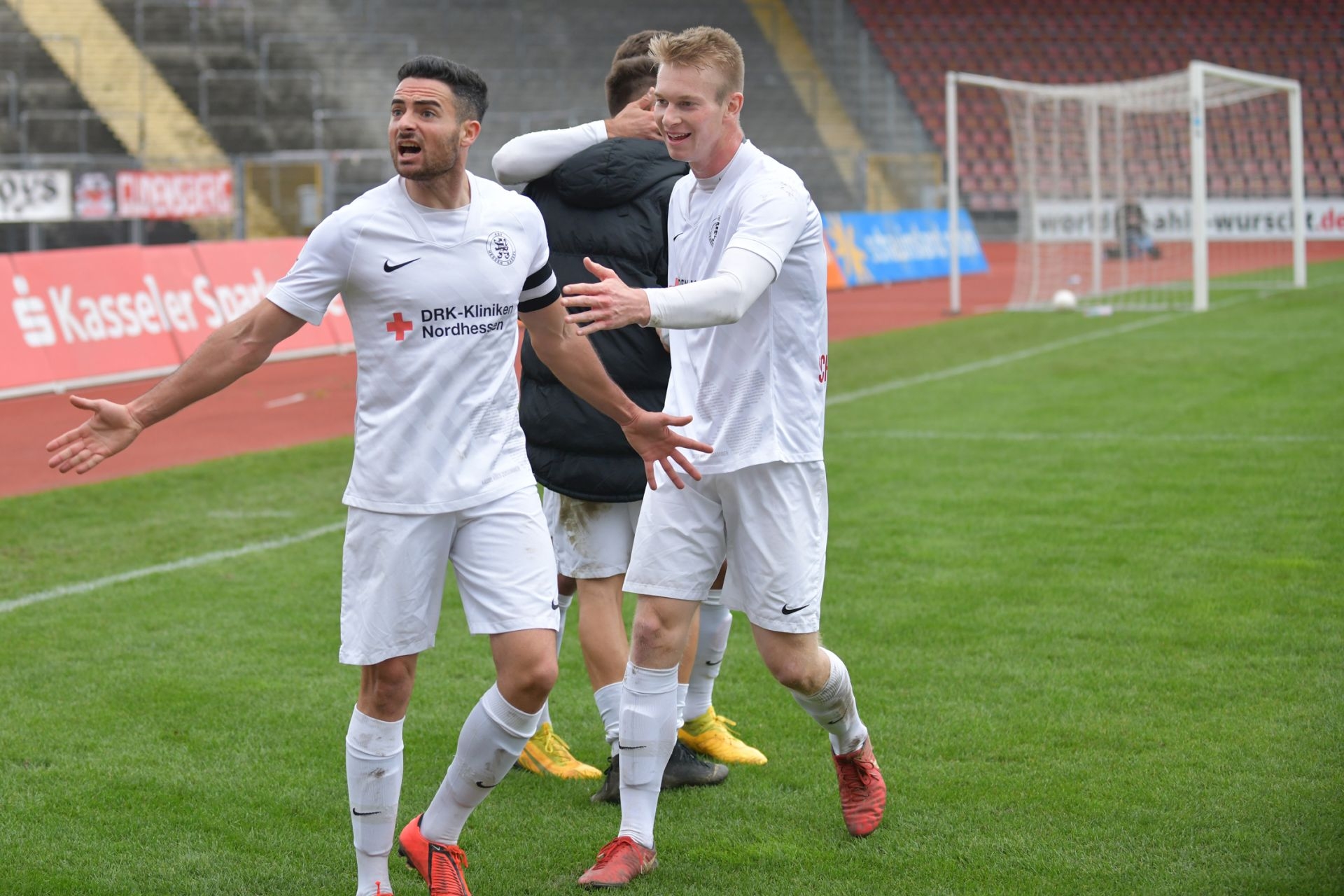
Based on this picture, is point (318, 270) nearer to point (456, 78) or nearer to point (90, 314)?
point (456, 78)

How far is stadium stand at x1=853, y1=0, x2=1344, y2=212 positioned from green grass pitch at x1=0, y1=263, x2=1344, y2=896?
28.8 metres

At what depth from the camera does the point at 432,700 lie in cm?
552

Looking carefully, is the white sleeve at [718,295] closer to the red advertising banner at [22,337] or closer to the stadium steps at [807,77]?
the red advertising banner at [22,337]

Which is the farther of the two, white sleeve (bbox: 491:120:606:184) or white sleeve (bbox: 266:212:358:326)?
white sleeve (bbox: 491:120:606:184)

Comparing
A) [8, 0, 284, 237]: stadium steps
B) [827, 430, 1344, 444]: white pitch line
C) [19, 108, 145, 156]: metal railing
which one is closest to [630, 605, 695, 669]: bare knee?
[827, 430, 1344, 444]: white pitch line

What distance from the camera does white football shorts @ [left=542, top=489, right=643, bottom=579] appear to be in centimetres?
473

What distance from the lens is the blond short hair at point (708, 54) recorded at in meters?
3.76

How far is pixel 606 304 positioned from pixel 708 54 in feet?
2.59

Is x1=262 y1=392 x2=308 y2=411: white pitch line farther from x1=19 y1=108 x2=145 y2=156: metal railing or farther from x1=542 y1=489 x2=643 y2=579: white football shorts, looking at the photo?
x1=19 y1=108 x2=145 y2=156: metal railing

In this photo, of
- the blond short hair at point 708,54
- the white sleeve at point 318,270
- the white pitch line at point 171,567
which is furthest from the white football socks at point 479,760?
the white pitch line at point 171,567

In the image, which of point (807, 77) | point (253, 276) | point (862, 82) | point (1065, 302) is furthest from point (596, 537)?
point (862, 82)

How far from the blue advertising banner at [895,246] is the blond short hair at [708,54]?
866 inches

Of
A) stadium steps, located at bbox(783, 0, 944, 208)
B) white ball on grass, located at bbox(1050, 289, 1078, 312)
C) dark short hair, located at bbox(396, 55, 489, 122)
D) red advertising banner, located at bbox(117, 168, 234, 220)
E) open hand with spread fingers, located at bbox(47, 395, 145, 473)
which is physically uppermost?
A: stadium steps, located at bbox(783, 0, 944, 208)

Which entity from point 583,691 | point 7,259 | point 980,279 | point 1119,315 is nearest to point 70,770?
point 583,691
